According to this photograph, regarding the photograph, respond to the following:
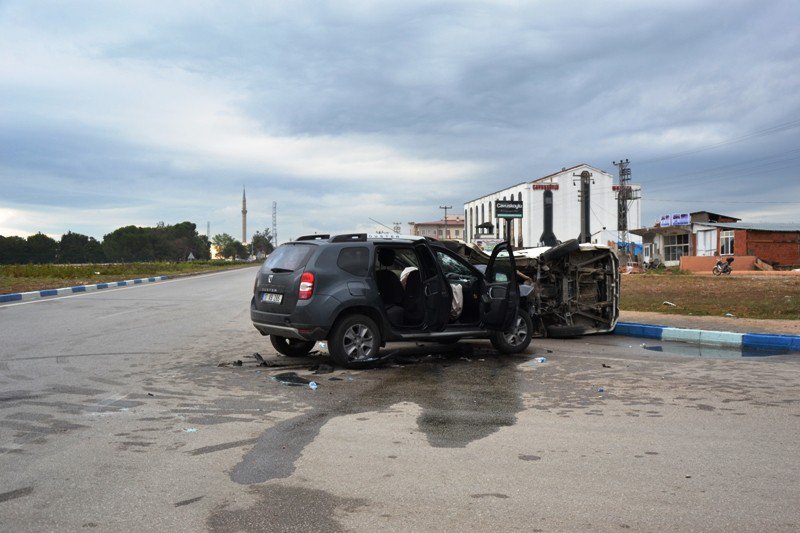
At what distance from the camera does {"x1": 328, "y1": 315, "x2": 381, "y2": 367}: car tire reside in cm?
819

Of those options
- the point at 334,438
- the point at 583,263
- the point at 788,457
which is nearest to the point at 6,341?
the point at 334,438

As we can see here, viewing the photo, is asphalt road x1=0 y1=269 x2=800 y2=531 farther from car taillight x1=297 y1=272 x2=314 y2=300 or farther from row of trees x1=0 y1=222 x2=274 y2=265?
row of trees x1=0 y1=222 x2=274 y2=265

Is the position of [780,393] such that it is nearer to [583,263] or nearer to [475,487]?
[475,487]

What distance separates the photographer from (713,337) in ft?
37.2

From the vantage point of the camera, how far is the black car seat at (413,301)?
8.80 metres

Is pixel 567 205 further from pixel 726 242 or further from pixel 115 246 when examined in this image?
pixel 115 246

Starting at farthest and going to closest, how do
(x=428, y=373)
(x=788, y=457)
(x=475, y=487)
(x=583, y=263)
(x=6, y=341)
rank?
(x=583, y=263) < (x=6, y=341) < (x=428, y=373) < (x=788, y=457) < (x=475, y=487)

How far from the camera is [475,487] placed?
13.1 feet

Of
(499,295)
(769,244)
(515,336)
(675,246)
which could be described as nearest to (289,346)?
(499,295)

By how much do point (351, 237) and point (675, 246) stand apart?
2282 inches

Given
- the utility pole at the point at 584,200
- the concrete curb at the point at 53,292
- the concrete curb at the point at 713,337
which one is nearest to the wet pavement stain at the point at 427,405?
the concrete curb at the point at 713,337

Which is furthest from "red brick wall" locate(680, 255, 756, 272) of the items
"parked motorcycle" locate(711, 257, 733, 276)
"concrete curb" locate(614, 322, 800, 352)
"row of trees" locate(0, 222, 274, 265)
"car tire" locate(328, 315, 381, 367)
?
"row of trees" locate(0, 222, 274, 265)

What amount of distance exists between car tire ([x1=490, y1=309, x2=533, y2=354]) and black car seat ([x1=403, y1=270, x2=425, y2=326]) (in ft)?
4.55

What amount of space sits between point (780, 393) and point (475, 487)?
4.72 metres
